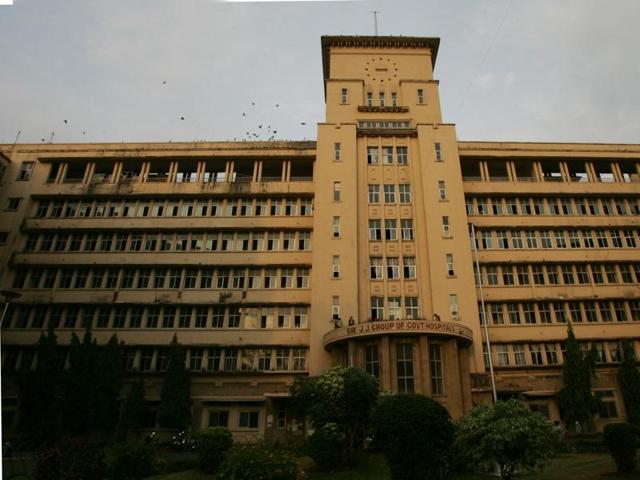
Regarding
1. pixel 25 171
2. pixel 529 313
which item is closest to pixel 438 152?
pixel 529 313

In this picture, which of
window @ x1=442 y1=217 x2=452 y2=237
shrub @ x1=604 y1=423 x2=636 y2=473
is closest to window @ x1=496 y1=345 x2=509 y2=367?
window @ x1=442 y1=217 x2=452 y2=237

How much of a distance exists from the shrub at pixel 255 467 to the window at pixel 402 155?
3312cm

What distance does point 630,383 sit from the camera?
36.4 meters

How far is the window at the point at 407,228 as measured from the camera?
40344mm

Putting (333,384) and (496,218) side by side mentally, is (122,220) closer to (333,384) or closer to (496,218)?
(333,384)

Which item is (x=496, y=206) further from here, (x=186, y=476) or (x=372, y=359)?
(x=186, y=476)

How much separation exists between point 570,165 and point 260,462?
1754 inches

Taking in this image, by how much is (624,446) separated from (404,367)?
1462 cm

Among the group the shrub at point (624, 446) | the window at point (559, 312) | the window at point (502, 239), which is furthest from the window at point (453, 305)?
the shrub at point (624, 446)

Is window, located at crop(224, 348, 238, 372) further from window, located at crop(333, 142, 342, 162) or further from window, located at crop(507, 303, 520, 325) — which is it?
window, located at crop(507, 303, 520, 325)

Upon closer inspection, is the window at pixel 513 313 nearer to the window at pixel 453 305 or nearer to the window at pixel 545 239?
the window at pixel 453 305

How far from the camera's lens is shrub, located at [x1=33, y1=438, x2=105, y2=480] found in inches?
533

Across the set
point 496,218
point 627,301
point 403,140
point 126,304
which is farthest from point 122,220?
point 627,301

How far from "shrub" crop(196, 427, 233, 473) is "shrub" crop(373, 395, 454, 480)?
9.63 meters
